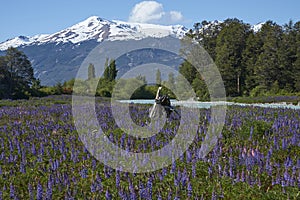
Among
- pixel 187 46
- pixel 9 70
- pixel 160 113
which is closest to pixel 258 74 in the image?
pixel 187 46

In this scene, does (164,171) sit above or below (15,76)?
below

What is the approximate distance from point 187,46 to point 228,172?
58.8 m

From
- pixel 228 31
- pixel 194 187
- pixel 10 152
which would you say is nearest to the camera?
pixel 194 187

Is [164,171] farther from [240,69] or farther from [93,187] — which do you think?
[240,69]

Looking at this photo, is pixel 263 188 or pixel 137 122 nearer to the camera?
pixel 263 188

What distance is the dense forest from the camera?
47219mm

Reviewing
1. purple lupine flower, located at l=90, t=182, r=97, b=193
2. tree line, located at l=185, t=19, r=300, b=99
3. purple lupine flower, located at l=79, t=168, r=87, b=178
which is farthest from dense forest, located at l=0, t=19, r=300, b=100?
purple lupine flower, located at l=90, t=182, r=97, b=193

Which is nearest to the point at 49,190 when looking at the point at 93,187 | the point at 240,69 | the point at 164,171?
the point at 93,187

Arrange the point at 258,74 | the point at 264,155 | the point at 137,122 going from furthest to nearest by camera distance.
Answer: the point at 258,74 < the point at 137,122 < the point at 264,155

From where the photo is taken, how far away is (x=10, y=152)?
894 centimetres

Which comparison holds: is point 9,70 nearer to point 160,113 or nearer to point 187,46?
point 187,46

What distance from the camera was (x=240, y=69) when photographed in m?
56.8

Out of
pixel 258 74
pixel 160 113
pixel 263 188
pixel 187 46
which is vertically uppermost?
pixel 187 46

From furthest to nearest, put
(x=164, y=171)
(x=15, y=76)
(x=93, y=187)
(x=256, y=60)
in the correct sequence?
(x=256, y=60), (x=15, y=76), (x=164, y=171), (x=93, y=187)
